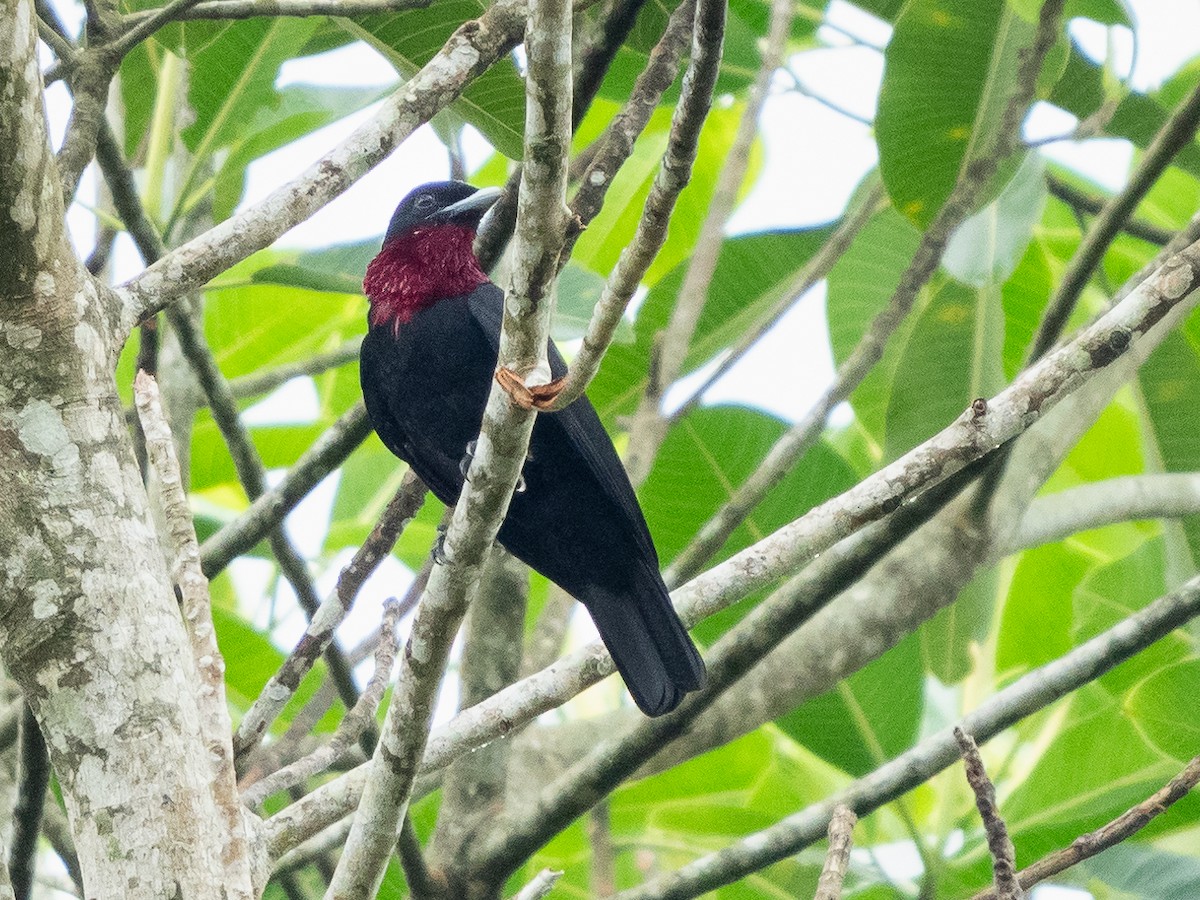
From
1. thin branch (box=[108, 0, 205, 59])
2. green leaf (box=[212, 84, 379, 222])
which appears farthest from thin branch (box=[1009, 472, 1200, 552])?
thin branch (box=[108, 0, 205, 59])

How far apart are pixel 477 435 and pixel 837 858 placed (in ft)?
5.45

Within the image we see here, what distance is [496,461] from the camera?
205 centimetres

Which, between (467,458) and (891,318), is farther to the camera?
(891,318)

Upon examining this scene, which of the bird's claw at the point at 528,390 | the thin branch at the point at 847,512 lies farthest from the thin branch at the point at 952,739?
the bird's claw at the point at 528,390

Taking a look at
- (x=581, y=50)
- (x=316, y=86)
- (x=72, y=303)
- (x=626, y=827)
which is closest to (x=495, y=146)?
(x=581, y=50)

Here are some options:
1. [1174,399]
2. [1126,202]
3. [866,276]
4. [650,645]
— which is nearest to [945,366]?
[866,276]

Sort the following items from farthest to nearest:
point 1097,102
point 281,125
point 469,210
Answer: point 1097,102, point 469,210, point 281,125

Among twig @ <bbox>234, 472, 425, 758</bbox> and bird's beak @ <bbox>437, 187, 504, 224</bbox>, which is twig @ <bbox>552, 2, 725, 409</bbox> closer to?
twig @ <bbox>234, 472, 425, 758</bbox>

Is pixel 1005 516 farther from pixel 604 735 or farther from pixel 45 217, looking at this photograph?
pixel 45 217

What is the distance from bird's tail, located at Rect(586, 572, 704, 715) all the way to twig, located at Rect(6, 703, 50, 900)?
3.42ft

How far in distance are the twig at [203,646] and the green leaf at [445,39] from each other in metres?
1.14

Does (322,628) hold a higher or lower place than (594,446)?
lower

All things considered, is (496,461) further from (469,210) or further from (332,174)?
(469,210)

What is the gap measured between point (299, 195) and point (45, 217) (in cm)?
58
